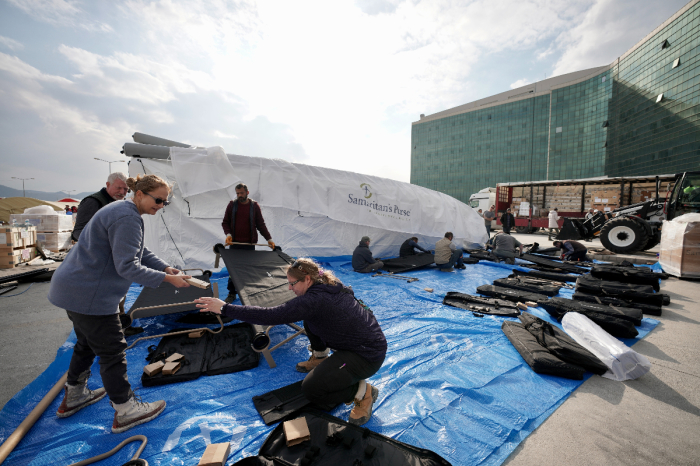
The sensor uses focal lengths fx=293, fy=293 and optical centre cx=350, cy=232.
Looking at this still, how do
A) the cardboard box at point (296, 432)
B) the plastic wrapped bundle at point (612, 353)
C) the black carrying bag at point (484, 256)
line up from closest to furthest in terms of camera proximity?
1. the cardboard box at point (296, 432)
2. the plastic wrapped bundle at point (612, 353)
3. the black carrying bag at point (484, 256)

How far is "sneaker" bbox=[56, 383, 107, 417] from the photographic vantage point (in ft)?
6.59

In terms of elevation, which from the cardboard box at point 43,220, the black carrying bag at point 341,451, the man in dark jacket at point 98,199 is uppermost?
the man in dark jacket at point 98,199

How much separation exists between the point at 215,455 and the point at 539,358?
105 inches

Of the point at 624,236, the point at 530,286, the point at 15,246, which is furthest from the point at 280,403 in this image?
the point at 624,236

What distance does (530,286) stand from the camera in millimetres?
5297

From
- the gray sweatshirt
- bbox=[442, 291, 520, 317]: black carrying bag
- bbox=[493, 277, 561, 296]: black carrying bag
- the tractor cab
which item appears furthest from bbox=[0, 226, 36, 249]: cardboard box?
the tractor cab

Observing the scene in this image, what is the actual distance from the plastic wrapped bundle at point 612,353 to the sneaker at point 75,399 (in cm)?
419

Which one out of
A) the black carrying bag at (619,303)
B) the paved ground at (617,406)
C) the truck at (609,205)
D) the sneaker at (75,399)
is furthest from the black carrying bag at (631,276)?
the sneaker at (75,399)

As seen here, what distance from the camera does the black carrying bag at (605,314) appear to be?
11.0 feet

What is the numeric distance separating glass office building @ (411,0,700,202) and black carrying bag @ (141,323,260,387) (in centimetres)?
3310

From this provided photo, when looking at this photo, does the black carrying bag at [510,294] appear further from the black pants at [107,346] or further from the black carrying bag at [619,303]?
the black pants at [107,346]

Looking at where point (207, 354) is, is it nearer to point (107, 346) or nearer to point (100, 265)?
point (107, 346)

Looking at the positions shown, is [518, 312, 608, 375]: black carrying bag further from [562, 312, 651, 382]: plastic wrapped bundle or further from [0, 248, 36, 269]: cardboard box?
→ [0, 248, 36, 269]: cardboard box

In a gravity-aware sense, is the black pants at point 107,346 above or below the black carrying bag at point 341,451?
above
